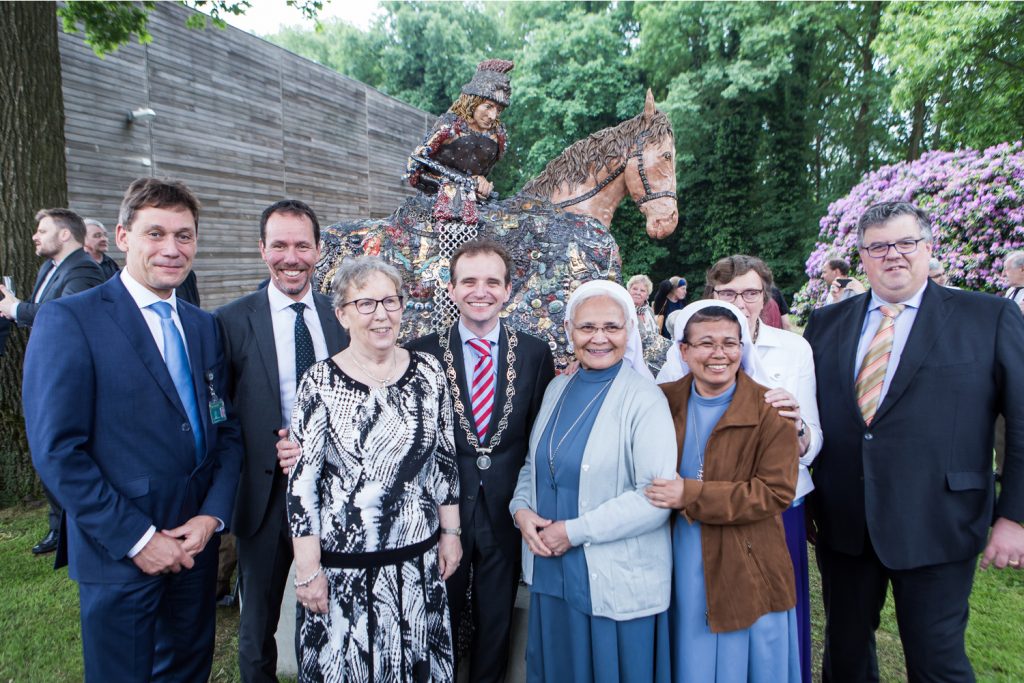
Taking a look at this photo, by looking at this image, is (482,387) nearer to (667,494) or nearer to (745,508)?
(667,494)

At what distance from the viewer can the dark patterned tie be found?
2.42 metres

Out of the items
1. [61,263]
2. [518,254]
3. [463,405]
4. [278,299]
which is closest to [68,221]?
[61,263]

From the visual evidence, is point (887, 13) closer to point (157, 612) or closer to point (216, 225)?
point (216, 225)

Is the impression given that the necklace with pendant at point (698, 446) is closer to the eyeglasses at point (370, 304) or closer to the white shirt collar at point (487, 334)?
the white shirt collar at point (487, 334)

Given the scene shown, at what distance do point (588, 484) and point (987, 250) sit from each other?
9.40 metres

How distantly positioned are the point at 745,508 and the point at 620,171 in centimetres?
388

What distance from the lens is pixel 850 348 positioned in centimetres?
235

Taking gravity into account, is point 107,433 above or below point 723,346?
below

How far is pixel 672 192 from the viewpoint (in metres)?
5.21

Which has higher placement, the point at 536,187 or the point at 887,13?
the point at 887,13

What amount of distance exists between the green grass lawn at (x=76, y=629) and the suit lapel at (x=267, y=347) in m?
1.78

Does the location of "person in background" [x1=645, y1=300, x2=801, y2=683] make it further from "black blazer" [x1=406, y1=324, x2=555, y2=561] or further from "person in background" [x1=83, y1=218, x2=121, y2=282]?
"person in background" [x1=83, y1=218, x2=121, y2=282]

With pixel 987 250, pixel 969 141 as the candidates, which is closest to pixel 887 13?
pixel 969 141

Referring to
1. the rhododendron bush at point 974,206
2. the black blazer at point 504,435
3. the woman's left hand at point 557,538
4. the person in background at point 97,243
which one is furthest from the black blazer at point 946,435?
the rhododendron bush at point 974,206
